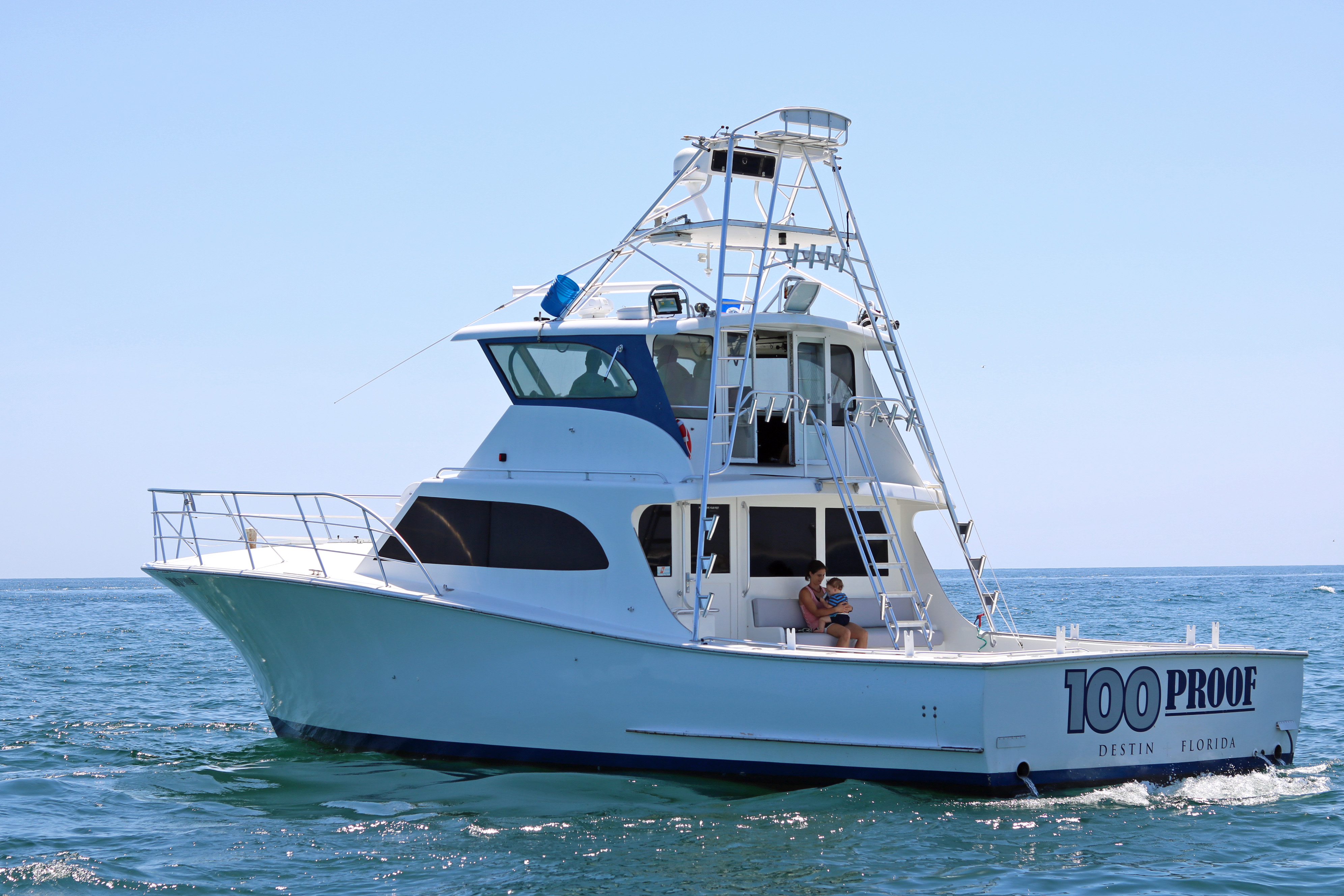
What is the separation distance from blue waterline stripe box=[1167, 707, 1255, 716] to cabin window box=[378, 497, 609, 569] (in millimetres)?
4282

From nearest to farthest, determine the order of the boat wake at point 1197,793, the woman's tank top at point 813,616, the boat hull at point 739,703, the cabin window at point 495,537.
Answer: the boat hull at point 739,703 < the boat wake at point 1197,793 < the cabin window at point 495,537 < the woman's tank top at point 813,616

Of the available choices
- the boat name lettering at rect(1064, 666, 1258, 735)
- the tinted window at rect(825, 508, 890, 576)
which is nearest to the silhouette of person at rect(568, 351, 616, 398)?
the tinted window at rect(825, 508, 890, 576)

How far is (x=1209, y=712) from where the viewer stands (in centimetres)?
884

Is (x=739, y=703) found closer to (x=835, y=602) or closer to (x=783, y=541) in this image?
(x=835, y=602)

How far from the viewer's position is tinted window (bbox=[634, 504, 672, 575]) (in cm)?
947

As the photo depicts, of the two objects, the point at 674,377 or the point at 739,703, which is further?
the point at 674,377

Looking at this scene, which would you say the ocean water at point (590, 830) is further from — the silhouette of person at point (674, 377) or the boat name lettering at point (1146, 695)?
the silhouette of person at point (674, 377)

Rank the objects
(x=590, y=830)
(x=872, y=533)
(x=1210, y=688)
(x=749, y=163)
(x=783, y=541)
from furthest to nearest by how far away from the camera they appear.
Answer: (x=872, y=533), (x=783, y=541), (x=749, y=163), (x=1210, y=688), (x=590, y=830)

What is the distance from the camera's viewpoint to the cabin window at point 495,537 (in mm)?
9383

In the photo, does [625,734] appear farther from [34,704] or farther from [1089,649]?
[34,704]

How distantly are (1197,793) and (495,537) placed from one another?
217 inches

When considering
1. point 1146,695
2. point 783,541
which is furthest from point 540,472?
point 1146,695

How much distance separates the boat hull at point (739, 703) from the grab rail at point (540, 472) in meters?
1.30

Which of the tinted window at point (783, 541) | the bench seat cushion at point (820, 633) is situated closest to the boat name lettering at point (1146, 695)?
the bench seat cushion at point (820, 633)
